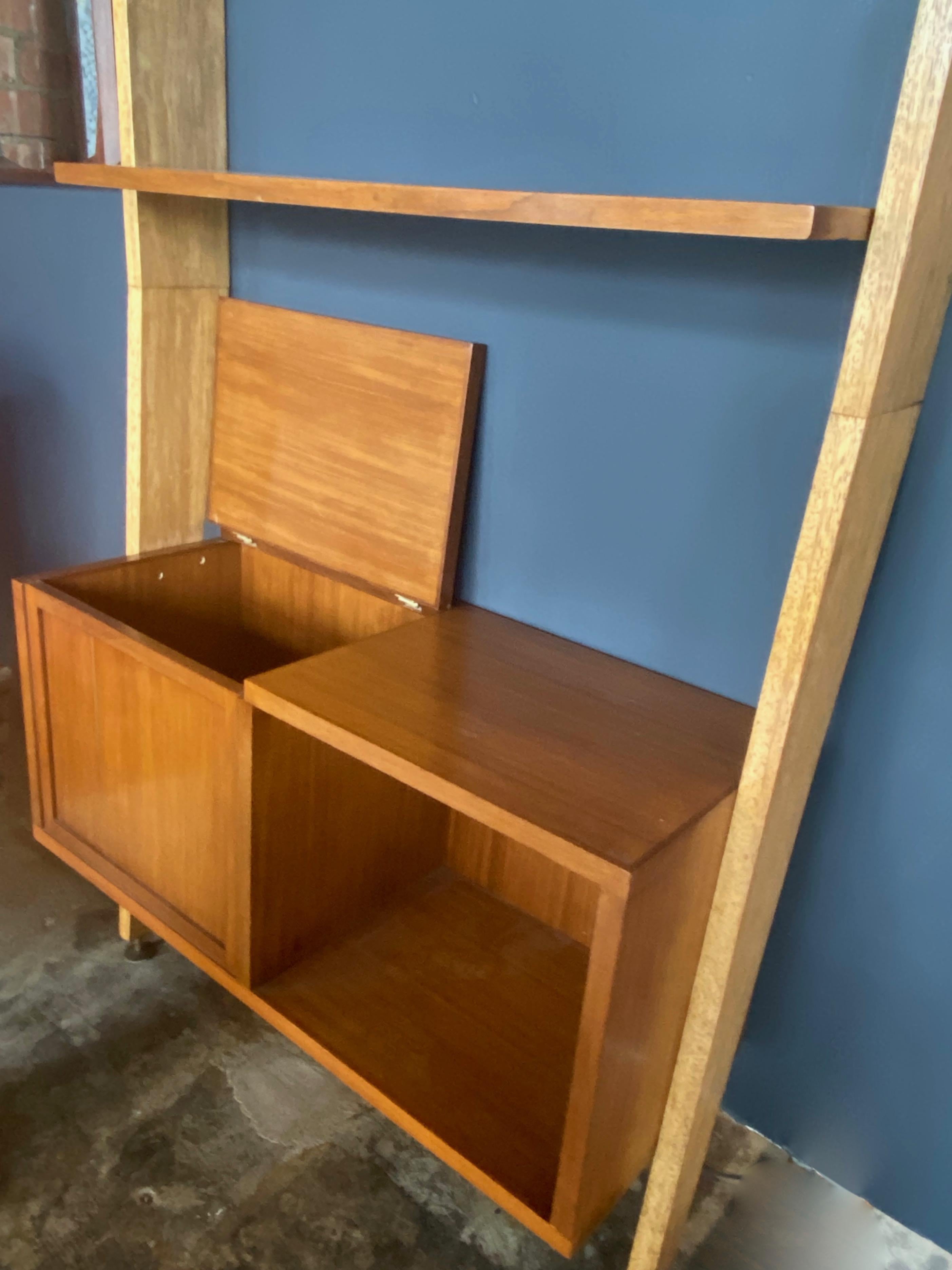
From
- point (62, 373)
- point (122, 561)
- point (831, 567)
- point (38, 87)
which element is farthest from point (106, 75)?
point (831, 567)

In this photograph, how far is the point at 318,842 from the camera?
1.20 metres

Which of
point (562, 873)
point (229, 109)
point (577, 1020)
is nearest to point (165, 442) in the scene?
point (229, 109)

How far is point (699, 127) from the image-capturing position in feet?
3.16

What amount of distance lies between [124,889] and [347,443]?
66 cm

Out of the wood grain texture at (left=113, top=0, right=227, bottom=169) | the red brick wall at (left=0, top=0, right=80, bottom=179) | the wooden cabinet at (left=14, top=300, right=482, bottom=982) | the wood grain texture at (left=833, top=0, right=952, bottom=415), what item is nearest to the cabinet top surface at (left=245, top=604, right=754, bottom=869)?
the wooden cabinet at (left=14, top=300, right=482, bottom=982)

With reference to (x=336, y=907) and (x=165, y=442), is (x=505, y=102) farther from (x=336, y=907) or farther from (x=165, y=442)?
(x=336, y=907)

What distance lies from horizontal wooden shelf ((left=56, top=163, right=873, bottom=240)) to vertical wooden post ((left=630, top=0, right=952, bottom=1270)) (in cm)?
5

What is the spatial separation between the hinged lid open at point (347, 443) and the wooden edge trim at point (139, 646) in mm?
274

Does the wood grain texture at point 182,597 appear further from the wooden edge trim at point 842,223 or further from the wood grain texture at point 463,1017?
the wooden edge trim at point 842,223

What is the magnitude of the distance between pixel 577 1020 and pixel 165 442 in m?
0.98

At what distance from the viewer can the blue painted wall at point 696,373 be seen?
3.10ft

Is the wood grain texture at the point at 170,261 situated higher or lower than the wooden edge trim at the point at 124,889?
higher

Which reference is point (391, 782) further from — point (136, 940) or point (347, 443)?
point (136, 940)

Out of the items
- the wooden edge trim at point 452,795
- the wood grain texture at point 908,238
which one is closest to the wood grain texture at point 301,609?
the wooden edge trim at point 452,795
